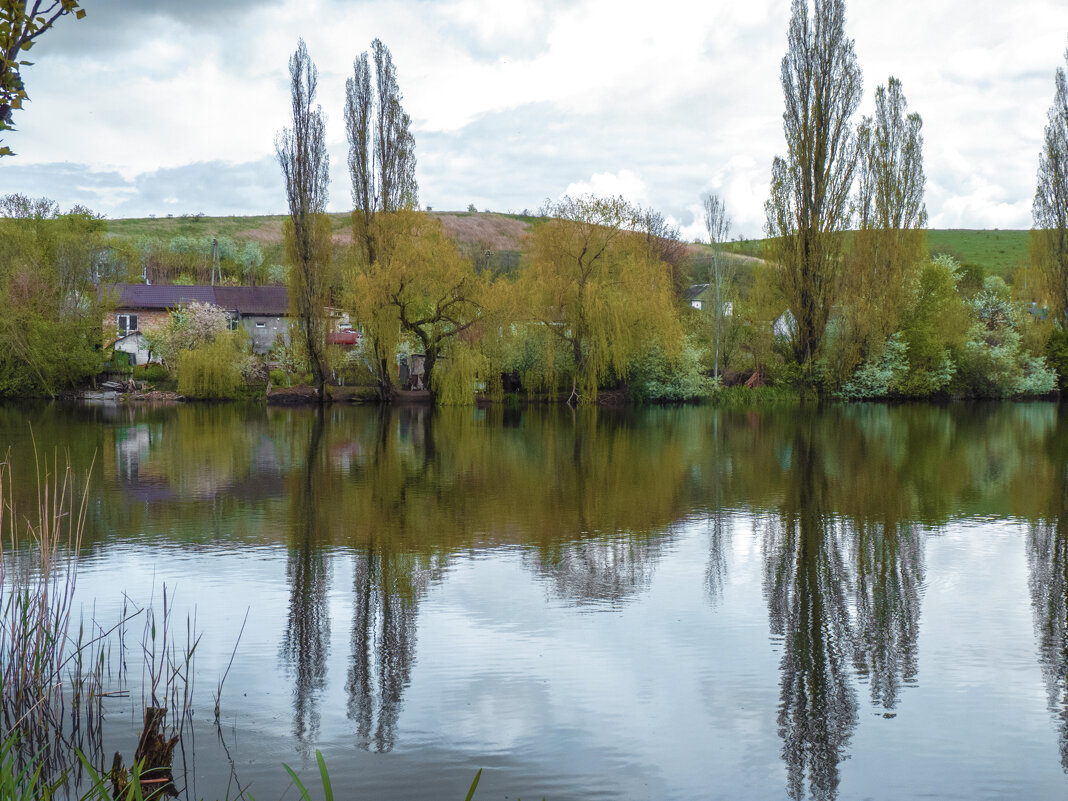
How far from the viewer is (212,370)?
47.1 metres

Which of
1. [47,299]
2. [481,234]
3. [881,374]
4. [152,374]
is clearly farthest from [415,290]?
[481,234]

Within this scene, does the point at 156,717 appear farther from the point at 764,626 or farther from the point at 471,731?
the point at 764,626

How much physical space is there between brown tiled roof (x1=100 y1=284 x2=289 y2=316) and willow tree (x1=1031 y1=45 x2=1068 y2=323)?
46399 mm

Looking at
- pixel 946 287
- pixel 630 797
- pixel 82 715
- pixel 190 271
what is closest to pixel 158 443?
pixel 82 715

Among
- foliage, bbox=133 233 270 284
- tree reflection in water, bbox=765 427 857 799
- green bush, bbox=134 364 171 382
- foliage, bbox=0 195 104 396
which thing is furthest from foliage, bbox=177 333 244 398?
foliage, bbox=133 233 270 284

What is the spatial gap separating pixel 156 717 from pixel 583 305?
39.5 meters

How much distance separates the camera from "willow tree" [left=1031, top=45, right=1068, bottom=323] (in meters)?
49.6

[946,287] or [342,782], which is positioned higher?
[946,287]

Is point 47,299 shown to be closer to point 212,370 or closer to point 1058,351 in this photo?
point 212,370

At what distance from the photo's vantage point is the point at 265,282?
93938 mm

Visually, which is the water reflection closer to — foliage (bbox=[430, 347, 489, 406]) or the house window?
foliage (bbox=[430, 347, 489, 406])

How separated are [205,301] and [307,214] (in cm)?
2644

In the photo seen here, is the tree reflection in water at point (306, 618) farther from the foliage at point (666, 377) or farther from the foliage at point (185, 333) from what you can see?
the foliage at point (185, 333)

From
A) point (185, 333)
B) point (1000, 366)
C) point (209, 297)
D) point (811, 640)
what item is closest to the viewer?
point (811, 640)
